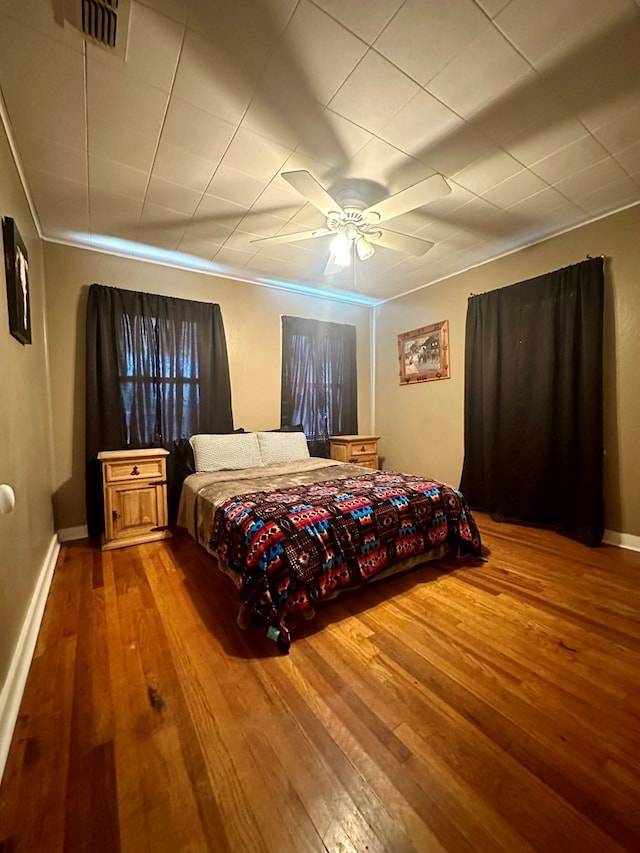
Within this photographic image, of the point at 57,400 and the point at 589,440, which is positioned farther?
the point at 57,400

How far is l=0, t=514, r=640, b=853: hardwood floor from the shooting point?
0.95 m

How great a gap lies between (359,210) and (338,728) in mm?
2722

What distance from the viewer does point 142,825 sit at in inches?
37.4

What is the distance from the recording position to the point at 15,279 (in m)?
1.84

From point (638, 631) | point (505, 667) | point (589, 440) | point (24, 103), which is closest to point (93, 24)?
point (24, 103)

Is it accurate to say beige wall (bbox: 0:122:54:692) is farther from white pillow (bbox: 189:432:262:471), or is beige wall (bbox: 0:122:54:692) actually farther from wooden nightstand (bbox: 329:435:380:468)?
wooden nightstand (bbox: 329:435:380:468)

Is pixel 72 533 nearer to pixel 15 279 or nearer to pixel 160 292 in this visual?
pixel 15 279

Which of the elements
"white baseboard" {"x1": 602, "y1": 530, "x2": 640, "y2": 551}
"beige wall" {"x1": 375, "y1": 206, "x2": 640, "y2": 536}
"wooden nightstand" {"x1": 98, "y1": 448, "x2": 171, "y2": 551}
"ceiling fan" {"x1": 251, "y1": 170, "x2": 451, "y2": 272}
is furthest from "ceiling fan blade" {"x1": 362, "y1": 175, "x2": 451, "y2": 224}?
"white baseboard" {"x1": 602, "y1": 530, "x2": 640, "y2": 551}

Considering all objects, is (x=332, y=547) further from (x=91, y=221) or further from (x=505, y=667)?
(x=91, y=221)

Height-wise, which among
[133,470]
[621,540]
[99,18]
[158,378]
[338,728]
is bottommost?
[338,728]

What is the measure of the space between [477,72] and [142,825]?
3007mm

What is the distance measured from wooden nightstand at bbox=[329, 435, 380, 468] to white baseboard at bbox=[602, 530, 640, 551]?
242cm

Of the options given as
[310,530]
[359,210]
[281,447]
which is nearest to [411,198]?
[359,210]

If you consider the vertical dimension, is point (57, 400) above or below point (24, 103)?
below
